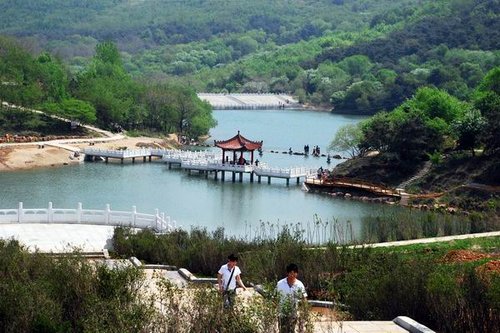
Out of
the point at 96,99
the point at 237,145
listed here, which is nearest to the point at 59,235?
the point at 237,145

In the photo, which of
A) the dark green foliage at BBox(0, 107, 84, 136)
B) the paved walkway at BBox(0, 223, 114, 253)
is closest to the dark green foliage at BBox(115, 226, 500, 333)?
the paved walkway at BBox(0, 223, 114, 253)

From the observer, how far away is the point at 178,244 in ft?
99.0

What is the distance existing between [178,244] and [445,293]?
12.9 metres

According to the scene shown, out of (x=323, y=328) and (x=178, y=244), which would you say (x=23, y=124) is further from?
(x=323, y=328)

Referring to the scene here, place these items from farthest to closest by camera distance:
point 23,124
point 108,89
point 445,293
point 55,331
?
point 108,89
point 23,124
point 445,293
point 55,331

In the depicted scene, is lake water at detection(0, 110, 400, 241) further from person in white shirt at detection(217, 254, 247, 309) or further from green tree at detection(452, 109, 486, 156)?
person in white shirt at detection(217, 254, 247, 309)

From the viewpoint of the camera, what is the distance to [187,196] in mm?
57281

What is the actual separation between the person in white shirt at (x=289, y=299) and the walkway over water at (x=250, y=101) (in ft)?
458

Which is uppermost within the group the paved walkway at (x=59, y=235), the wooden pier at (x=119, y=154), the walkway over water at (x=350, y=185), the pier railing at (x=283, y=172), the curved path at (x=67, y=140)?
the curved path at (x=67, y=140)

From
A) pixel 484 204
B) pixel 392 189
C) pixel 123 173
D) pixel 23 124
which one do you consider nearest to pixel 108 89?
pixel 23 124

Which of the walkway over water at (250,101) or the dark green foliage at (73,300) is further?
the walkway over water at (250,101)

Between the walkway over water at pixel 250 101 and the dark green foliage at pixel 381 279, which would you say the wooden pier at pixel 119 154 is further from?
the walkway over water at pixel 250 101

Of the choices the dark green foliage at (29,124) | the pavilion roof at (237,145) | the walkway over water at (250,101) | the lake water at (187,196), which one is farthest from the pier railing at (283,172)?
the walkway over water at (250,101)

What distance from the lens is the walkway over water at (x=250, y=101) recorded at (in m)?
159
